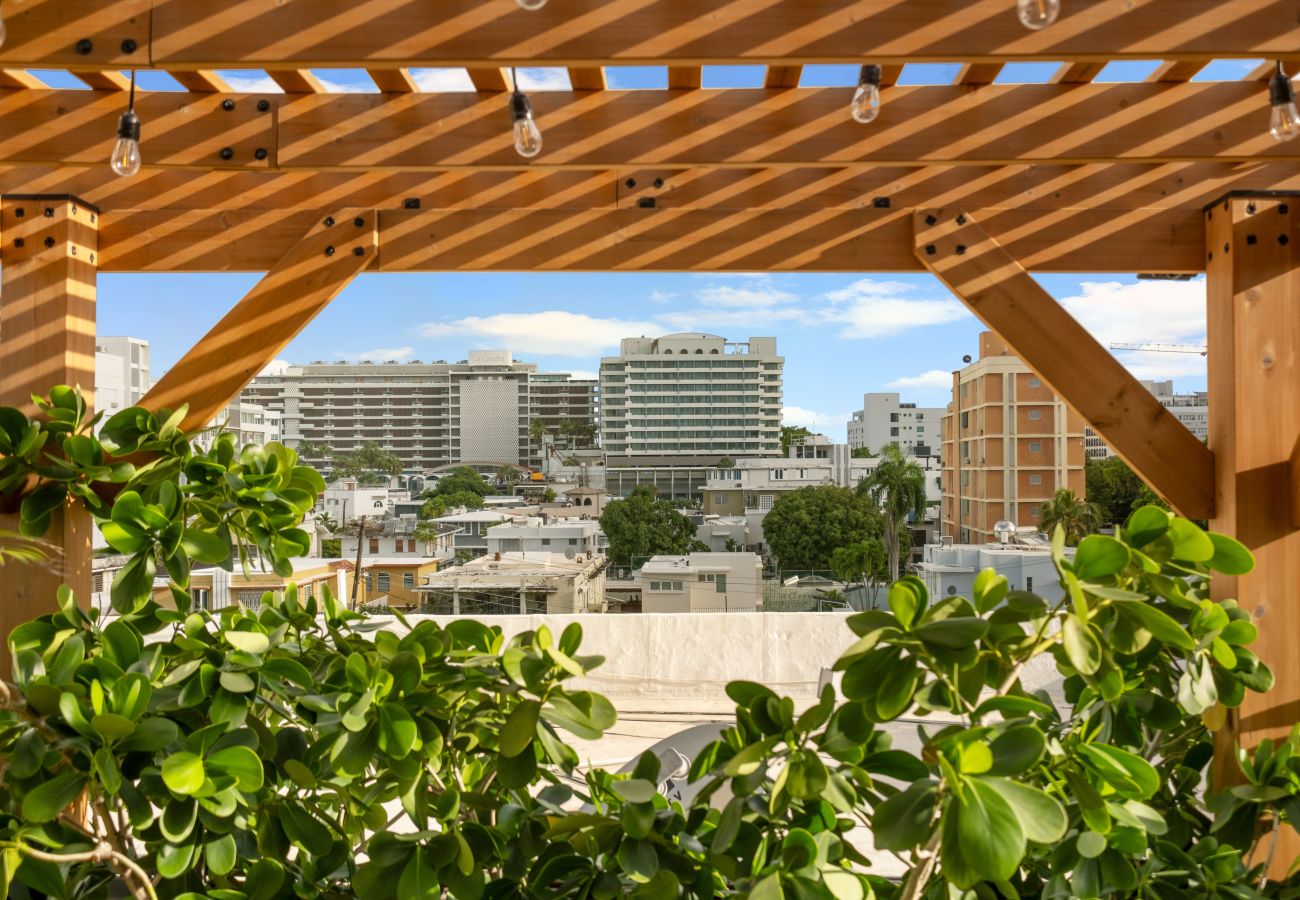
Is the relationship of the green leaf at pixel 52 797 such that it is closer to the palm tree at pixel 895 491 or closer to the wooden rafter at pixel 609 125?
the wooden rafter at pixel 609 125

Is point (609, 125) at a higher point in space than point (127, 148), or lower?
higher

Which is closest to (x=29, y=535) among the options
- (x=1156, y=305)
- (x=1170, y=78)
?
(x=1170, y=78)

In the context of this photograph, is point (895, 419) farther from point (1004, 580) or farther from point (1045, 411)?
point (1004, 580)

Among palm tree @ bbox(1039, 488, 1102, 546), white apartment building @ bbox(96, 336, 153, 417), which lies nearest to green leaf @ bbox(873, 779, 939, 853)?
palm tree @ bbox(1039, 488, 1102, 546)

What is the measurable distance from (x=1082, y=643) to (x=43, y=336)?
74.5 inches

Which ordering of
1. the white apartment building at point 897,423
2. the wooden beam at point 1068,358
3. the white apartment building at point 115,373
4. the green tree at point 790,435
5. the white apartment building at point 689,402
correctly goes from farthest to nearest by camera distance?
the white apartment building at point 897,423 → the green tree at point 790,435 → the white apartment building at point 689,402 → the white apartment building at point 115,373 → the wooden beam at point 1068,358

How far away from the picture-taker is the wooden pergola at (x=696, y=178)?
1123 mm

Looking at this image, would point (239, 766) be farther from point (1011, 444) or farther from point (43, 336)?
point (1011, 444)

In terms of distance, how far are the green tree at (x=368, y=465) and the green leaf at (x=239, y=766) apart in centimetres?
3581

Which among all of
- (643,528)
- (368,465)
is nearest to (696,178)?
(643,528)

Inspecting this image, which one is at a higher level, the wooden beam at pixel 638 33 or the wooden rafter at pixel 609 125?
the wooden rafter at pixel 609 125

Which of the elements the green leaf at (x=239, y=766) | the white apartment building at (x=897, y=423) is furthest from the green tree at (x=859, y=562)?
the green leaf at (x=239, y=766)

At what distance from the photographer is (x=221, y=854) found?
1022 mm

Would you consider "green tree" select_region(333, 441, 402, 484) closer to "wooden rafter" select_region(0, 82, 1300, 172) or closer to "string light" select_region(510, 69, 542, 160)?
"wooden rafter" select_region(0, 82, 1300, 172)
